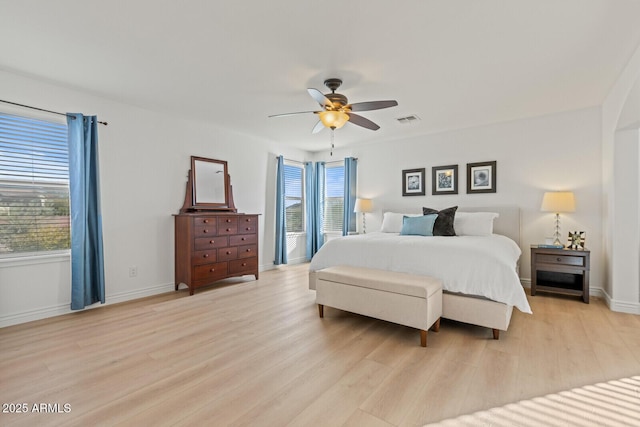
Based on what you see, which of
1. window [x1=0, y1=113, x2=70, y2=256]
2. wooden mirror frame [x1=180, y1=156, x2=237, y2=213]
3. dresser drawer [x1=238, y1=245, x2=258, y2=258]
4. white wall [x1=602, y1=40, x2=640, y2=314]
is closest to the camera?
window [x1=0, y1=113, x2=70, y2=256]

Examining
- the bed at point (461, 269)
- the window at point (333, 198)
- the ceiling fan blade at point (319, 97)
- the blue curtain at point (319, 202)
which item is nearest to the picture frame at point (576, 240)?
the bed at point (461, 269)

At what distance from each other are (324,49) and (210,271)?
3131 millimetres

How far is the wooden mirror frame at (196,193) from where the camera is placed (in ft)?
14.1

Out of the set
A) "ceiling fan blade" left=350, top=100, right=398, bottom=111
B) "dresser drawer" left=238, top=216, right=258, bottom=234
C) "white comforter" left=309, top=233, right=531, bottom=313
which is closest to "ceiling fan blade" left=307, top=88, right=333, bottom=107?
"ceiling fan blade" left=350, top=100, right=398, bottom=111

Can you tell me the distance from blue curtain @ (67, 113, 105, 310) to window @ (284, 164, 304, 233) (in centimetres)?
312

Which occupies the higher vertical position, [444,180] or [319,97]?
[319,97]

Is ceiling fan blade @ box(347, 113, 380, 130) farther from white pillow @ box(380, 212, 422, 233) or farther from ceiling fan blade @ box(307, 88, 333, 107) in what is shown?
white pillow @ box(380, 212, 422, 233)

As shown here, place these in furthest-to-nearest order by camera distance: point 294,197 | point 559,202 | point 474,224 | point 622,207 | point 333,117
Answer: point 294,197 < point 474,224 < point 559,202 < point 622,207 < point 333,117

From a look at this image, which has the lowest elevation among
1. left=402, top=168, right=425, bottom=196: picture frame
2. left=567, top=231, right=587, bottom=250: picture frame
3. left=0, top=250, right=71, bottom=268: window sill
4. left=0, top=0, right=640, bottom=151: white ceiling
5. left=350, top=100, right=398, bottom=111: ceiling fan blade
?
left=0, top=250, right=71, bottom=268: window sill

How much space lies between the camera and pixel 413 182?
5.26 m

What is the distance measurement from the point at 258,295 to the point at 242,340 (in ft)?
4.44

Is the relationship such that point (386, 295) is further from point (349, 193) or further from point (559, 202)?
point (349, 193)

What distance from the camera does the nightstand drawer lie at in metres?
3.47

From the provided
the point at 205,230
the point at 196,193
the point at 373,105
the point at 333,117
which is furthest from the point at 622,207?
the point at 196,193
